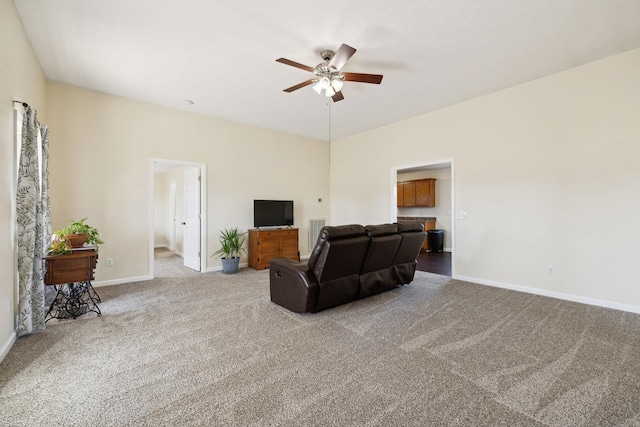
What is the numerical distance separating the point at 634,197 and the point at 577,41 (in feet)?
6.24

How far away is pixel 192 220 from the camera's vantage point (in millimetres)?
5699

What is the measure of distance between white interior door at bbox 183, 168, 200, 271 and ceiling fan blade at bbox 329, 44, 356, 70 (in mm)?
3676

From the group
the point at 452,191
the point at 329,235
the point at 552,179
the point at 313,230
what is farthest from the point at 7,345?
the point at 552,179

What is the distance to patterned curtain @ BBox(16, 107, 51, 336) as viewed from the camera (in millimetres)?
2527

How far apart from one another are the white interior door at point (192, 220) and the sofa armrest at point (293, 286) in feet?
9.03

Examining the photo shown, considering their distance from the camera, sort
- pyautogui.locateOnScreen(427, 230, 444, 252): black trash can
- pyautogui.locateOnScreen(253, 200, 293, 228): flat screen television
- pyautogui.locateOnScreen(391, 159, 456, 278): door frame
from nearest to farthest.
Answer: pyautogui.locateOnScreen(391, 159, 456, 278): door frame → pyautogui.locateOnScreen(253, 200, 293, 228): flat screen television → pyautogui.locateOnScreen(427, 230, 444, 252): black trash can

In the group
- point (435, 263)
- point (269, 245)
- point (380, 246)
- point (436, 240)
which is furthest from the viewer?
point (436, 240)

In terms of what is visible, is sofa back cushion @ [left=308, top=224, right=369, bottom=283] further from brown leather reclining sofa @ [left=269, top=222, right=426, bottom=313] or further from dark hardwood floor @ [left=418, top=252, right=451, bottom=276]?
dark hardwood floor @ [left=418, top=252, right=451, bottom=276]

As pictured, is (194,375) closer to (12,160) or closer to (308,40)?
(12,160)

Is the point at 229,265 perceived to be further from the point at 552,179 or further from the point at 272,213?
the point at 552,179

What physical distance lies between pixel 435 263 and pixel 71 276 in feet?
20.2

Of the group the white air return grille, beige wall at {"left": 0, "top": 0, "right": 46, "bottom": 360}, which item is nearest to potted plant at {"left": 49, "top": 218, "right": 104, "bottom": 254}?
beige wall at {"left": 0, "top": 0, "right": 46, "bottom": 360}

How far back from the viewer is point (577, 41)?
300cm

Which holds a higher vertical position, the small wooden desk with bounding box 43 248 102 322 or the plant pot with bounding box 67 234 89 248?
the plant pot with bounding box 67 234 89 248
